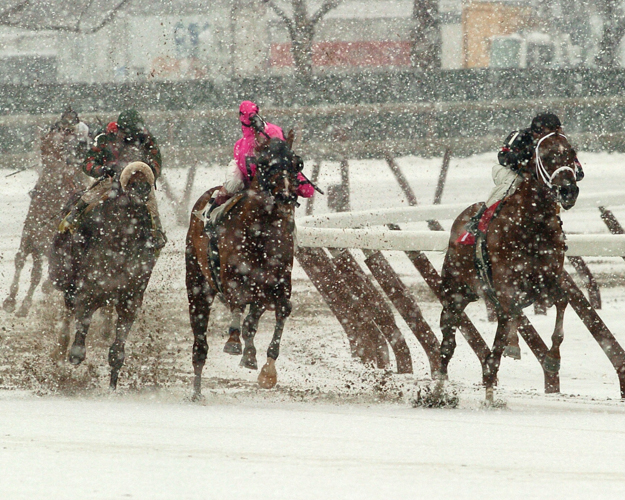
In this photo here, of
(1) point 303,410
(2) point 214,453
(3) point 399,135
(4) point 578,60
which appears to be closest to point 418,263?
(1) point 303,410

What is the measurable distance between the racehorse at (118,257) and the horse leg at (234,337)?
2.25 ft

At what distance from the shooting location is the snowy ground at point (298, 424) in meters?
A: 4.09

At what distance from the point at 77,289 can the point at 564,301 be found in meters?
3.19

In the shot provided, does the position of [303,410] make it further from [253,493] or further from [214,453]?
[253,493]

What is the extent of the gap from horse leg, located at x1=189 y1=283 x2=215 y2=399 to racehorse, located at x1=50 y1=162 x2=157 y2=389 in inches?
15.9

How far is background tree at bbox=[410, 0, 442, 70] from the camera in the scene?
80.2 ft

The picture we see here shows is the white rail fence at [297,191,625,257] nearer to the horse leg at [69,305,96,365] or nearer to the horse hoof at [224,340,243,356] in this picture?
the horse hoof at [224,340,243,356]

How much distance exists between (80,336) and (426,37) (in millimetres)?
18903

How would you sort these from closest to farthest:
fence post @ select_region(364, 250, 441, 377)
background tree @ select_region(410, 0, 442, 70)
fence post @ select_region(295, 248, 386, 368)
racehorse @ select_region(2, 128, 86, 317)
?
1. fence post @ select_region(364, 250, 441, 377)
2. fence post @ select_region(295, 248, 386, 368)
3. racehorse @ select_region(2, 128, 86, 317)
4. background tree @ select_region(410, 0, 442, 70)

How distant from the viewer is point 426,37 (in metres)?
24.5

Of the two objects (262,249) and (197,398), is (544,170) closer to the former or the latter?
(262,249)

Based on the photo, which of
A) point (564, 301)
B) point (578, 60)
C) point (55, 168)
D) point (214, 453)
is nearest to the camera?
point (214, 453)

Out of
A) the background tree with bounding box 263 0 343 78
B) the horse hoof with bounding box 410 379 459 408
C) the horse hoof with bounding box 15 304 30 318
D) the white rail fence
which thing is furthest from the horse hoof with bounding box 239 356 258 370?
the background tree with bounding box 263 0 343 78

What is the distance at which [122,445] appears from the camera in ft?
15.7
